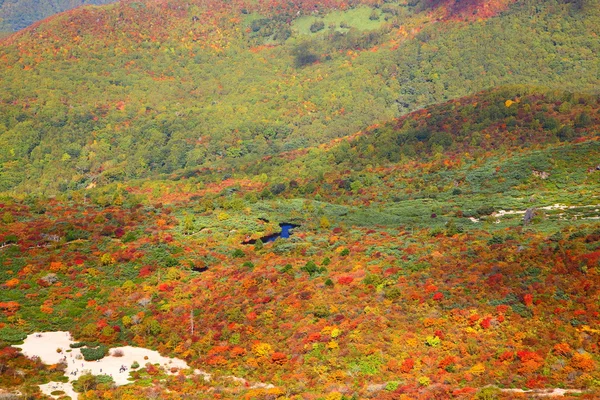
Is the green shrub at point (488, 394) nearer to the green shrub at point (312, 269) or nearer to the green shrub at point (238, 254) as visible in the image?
the green shrub at point (312, 269)

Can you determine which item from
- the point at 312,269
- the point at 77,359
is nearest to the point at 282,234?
the point at 312,269

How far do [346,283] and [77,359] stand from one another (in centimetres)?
3094

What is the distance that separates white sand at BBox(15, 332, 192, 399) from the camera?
203ft

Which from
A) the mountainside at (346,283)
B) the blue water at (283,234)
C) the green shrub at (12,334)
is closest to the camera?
the mountainside at (346,283)

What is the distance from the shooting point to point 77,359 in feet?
214

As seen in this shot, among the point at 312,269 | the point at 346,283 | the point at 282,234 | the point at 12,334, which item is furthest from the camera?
the point at 282,234

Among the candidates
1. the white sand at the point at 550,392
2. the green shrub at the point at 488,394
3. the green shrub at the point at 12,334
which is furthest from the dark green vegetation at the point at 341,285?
the white sand at the point at 550,392

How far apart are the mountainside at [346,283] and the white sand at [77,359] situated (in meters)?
1.62

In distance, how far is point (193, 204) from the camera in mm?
133750

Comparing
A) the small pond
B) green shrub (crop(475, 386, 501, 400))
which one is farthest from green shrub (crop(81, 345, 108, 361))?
the small pond

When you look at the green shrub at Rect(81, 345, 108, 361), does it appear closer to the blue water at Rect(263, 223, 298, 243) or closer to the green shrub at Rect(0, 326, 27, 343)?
the green shrub at Rect(0, 326, 27, 343)

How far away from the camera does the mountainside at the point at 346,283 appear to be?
56625mm

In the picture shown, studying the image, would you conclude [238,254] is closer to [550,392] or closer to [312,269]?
[312,269]

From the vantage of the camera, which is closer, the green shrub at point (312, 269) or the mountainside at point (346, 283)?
the mountainside at point (346, 283)
